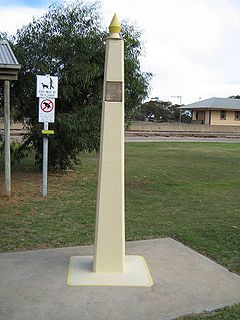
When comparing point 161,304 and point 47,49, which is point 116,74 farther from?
point 47,49

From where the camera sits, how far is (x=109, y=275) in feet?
14.5

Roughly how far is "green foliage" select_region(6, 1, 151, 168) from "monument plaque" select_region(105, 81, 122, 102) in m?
6.12

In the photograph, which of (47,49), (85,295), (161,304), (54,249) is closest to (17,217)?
(54,249)

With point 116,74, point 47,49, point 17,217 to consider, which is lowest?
point 17,217

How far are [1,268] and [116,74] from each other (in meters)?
2.35

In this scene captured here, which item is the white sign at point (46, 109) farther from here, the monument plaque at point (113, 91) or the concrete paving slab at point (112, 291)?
the monument plaque at point (113, 91)

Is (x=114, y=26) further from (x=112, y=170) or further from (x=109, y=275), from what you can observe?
(x=109, y=275)

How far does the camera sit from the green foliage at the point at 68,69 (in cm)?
1080

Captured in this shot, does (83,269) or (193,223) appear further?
(193,223)

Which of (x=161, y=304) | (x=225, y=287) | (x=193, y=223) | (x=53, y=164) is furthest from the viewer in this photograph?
(x=53, y=164)

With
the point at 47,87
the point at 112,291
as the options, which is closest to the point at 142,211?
the point at 47,87

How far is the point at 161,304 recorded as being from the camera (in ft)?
12.4

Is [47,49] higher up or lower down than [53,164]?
higher up

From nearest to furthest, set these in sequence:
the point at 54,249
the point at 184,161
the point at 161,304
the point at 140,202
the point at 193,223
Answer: the point at 161,304, the point at 54,249, the point at 193,223, the point at 140,202, the point at 184,161
